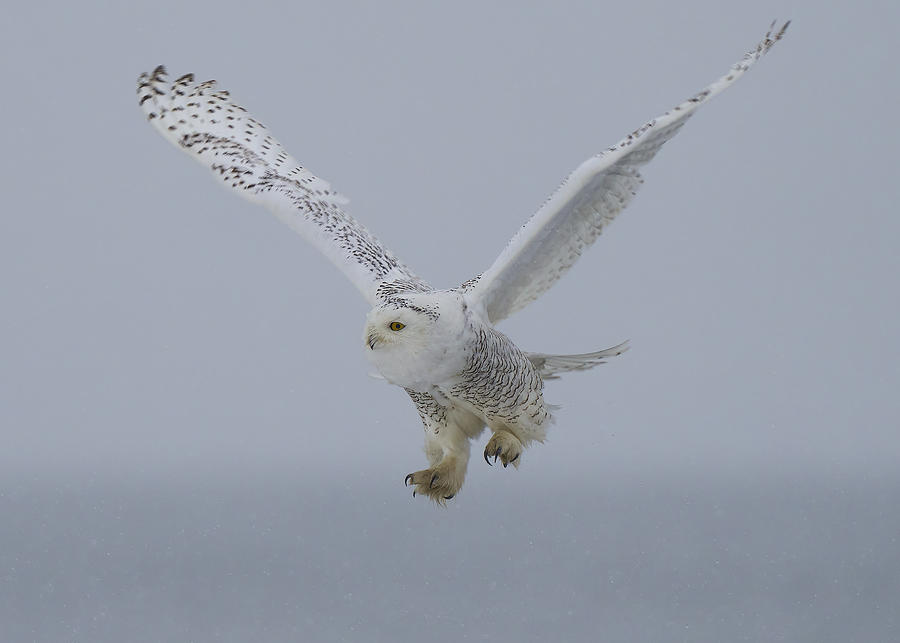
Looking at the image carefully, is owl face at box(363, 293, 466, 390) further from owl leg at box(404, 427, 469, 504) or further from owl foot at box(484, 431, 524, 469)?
owl leg at box(404, 427, 469, 504)

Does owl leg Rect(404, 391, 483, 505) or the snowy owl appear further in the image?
owl leg Rect(404, 391, 483, 505)

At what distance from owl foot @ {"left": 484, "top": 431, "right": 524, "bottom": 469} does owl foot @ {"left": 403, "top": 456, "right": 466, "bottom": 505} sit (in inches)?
12.7

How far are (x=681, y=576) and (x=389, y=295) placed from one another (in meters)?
15.5

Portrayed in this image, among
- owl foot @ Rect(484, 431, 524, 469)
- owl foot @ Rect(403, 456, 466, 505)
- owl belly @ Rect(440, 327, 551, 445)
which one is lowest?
owl foot @ Rect(403, 456, 466, 505)

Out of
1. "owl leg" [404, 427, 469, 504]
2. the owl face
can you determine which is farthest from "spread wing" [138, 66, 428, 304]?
"owl leg" [404, 427, 469, 504]

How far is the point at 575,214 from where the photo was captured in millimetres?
5855

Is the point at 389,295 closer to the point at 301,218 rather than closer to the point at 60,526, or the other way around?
the point at 301,218

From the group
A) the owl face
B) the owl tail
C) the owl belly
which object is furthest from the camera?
the owl tail

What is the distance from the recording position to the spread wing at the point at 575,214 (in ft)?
17.5

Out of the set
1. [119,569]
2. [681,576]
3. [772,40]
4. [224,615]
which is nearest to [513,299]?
[772,40]

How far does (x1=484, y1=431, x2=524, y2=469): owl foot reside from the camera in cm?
568

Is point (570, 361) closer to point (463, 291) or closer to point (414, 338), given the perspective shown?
point (463, 291)

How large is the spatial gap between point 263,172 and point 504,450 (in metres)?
2.25

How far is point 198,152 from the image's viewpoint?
672 centimetres
